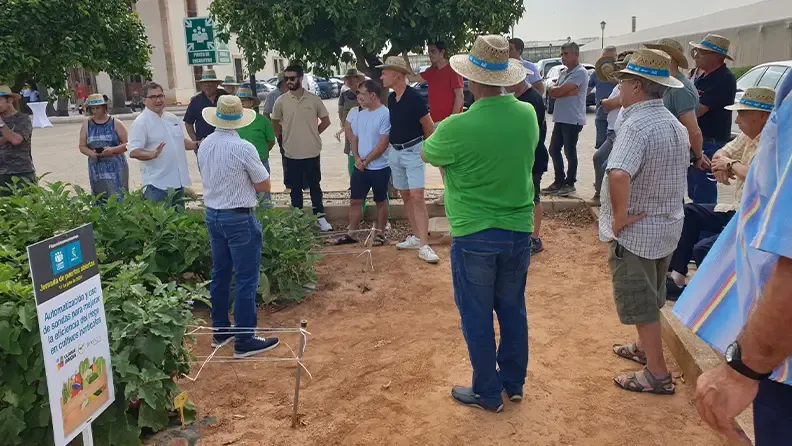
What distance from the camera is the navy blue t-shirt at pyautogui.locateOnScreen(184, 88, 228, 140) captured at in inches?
293

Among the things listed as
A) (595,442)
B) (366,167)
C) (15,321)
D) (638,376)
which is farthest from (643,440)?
(366,167)

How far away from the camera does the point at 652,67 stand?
132 inches

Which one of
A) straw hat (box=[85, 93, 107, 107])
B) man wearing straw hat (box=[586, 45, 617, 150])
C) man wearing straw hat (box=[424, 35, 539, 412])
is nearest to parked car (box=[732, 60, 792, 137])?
man wearing straw hat (box=[586, 45, 617, 150])

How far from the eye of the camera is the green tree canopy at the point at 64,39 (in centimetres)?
602

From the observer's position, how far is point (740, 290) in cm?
153

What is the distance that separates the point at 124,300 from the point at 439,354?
79.8 inches

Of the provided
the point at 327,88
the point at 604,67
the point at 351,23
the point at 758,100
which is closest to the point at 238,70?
the point at 327,88

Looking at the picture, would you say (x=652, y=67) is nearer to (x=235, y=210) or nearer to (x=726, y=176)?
(x=726, y=176)

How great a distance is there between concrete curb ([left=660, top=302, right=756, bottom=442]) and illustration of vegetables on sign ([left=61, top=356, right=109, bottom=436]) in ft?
9.34

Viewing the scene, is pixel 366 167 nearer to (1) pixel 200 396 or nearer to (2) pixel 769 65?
(1) pixel 200 396

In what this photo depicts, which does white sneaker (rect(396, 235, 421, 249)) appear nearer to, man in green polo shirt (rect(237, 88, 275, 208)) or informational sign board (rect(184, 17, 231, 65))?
man in green polo shirt (rect(237, 88, 275, 208))

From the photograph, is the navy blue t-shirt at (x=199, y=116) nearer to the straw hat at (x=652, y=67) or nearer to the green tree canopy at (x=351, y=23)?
the green tree canopy at (x=351, y=23)

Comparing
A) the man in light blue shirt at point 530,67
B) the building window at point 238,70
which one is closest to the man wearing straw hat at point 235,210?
the man in light blue shirt at point 530,67

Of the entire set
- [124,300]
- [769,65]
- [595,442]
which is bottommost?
[595,442]
